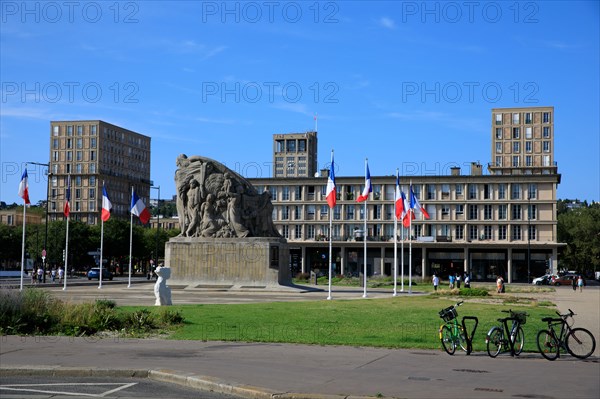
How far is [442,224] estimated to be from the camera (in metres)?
109

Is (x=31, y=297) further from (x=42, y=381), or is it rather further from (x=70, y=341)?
(x=42, y=381)

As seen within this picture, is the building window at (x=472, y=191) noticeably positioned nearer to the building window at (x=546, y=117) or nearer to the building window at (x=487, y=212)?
the building window at (x=487, y=212)

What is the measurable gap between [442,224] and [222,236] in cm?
5565

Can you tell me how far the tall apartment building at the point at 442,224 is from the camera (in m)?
105

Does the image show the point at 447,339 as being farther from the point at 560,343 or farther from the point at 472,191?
the point at 472,191

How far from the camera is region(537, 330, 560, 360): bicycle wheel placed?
57.2 feet

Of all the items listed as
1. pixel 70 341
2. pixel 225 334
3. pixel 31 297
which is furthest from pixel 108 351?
pixel 31 297

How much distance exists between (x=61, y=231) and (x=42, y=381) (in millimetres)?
96093

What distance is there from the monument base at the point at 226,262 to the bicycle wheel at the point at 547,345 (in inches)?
1637

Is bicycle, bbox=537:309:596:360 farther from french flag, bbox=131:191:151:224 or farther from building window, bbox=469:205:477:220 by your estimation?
building window, bbox=469:205:477:220

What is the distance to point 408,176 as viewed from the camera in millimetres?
111000

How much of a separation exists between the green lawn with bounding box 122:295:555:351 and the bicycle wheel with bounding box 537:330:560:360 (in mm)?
1511

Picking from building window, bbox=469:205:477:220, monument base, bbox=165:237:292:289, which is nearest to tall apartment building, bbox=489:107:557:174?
building window, bbox=469:205:477:220

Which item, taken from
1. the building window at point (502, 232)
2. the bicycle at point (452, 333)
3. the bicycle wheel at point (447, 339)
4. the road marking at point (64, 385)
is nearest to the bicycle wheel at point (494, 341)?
the bicycle at point (452, 333)
